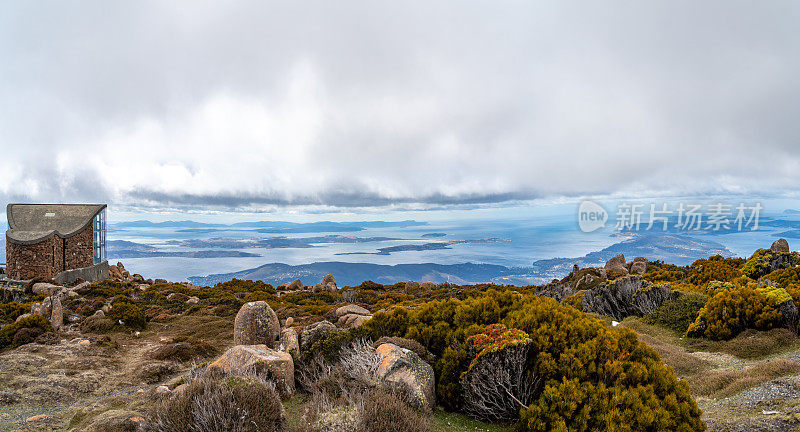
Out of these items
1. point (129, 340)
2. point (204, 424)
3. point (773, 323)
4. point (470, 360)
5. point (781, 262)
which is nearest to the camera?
point (204, 424)

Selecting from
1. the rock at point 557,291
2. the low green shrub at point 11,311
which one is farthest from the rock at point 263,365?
the rock at point 557,291

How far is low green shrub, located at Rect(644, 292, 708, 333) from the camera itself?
12523mm

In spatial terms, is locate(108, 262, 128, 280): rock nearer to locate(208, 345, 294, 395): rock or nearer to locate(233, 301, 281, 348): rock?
locate(233, 301, 281, 348): rock

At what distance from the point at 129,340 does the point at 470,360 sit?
13.6 m

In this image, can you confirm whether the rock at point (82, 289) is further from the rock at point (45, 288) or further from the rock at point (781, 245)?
the rock at point (781, 245)

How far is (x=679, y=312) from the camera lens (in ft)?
42.4

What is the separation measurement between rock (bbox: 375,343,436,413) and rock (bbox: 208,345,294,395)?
1.67 metres

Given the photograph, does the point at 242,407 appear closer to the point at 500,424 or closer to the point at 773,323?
the point at 500,424

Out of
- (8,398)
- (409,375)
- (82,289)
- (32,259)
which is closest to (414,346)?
(409,375)

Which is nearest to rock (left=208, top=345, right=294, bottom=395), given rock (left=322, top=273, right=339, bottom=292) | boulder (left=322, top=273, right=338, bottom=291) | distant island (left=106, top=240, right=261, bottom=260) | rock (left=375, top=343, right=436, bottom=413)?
rock (left=375, top=343, right=436, bottom=413)

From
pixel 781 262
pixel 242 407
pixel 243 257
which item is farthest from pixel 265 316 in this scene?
pixel 243 257

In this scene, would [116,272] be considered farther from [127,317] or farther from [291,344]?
[291,344]

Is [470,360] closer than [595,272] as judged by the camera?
Yes

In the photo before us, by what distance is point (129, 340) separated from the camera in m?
14.0
